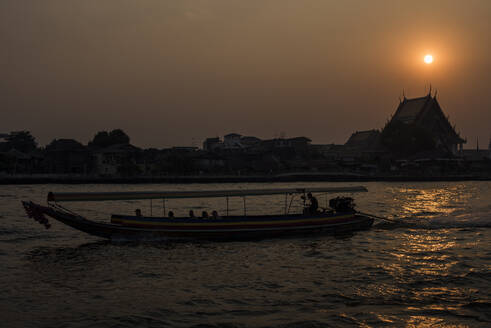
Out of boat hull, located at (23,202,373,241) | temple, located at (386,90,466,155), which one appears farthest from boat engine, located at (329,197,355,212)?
temple, located at (386,90,466,155)

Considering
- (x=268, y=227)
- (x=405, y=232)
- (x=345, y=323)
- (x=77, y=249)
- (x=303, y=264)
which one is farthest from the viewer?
(x=405, y=232)

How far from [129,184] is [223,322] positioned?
184 ft

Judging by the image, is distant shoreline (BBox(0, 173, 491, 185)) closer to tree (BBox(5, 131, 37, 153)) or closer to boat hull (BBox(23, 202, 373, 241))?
tree (BBox(5, 131, 37, 153))

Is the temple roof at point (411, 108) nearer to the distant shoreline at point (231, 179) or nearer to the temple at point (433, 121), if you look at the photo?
the temple at point (433, 121)

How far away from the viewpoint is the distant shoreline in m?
61.2

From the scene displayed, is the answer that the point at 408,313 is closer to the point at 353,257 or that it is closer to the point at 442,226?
the point at 353,257

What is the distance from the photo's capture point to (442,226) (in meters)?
23.5

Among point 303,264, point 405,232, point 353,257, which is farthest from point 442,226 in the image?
point 303,264

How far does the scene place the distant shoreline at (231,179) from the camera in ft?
201

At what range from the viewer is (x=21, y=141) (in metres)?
94.4

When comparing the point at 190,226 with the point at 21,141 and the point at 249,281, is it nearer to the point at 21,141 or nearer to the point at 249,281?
the point at 249,281

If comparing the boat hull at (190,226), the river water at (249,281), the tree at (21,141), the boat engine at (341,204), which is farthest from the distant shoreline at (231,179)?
the boat hull at (190,226)

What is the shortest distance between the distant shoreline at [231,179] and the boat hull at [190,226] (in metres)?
46.9

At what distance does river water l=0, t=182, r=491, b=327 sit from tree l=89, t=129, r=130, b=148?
71.3 metres
